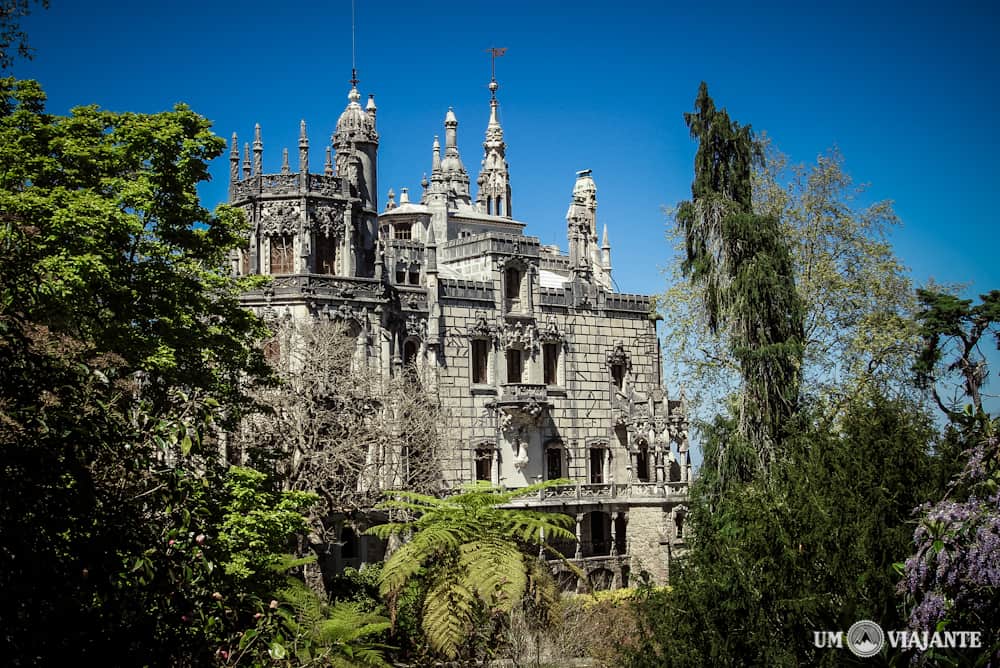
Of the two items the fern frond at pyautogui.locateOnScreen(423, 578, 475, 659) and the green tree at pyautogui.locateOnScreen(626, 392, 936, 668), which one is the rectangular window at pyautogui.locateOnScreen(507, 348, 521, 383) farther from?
the green tree at pyautogui.locateOnScreen(626, 392, 936, 668)

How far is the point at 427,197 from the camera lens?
6575cm

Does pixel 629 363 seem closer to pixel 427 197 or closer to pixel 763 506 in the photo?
pixel 427 197

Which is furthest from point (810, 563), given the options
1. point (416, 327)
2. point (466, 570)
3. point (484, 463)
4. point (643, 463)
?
point (643, 463)

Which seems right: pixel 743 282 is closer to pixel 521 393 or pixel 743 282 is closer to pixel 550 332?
pixel 521 393

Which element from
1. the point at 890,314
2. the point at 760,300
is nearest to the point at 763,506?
the point at 760,300

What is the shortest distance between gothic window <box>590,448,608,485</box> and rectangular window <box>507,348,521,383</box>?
5.16 metres

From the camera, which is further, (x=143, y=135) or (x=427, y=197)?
(x=427, y=197)

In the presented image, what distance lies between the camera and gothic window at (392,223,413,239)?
64.8 m

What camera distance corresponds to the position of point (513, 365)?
54562 millimetres

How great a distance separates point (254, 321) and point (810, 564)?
16.7 m

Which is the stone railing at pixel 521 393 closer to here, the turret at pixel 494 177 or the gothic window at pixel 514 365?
the gothic window at pixel 514 365

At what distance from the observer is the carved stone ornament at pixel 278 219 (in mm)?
47250

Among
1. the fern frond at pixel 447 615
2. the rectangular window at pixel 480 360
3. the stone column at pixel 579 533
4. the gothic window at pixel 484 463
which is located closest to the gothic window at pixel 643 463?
the stone column at pixel 579 533

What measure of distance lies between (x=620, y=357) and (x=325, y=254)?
16389 millimetres
